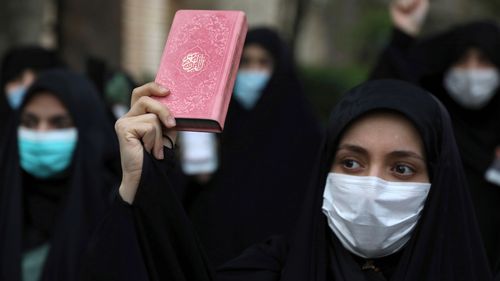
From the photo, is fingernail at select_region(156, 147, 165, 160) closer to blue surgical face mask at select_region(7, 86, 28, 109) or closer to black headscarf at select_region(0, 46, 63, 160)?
blue surgical face mask at select_region(7, 86, 28, 109)

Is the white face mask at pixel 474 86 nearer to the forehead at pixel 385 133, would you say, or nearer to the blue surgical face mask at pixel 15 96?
the forehead at pixel 385 133

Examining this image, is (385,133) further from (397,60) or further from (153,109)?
(397,60)

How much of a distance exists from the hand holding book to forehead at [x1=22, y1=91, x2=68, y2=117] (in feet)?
4.73

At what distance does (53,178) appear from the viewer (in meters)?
3.28

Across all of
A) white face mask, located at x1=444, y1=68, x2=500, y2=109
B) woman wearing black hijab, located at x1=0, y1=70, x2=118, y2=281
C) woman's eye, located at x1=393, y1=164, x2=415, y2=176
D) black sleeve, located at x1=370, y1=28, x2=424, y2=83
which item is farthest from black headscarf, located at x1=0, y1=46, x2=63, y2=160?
woman's eye, located at x1=393, y1=164, x2=415, y2=176

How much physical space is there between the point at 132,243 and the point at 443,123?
3.11ft

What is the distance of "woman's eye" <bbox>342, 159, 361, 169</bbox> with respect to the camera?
7.14 ft

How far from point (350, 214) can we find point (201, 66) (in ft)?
2.02

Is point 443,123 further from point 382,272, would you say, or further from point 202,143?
point 202,143

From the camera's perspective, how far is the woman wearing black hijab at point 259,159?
155 inches

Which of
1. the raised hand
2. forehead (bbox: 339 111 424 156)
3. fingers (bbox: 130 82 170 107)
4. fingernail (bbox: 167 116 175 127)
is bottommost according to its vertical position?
forehead (bbox: 339 111 424 156)

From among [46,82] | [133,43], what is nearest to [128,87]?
[46,82]

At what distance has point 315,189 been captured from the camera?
7.30 ft

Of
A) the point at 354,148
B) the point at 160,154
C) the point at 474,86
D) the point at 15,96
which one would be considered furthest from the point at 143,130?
the point at 15,96
